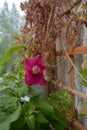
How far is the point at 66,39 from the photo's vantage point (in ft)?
3.10

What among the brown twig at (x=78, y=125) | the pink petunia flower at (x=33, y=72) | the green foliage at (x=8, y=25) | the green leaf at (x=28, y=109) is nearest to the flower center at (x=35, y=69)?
the pink petunia flower at (x=33, y=72)

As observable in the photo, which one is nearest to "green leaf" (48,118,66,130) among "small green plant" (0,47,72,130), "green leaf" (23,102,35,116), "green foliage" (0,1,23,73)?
"small green plant" (0,47,72,130)

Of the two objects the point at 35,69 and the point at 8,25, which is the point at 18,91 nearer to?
the point at 35,69

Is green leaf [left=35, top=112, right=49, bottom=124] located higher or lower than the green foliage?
lower

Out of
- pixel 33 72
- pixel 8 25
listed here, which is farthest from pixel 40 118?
pixel 8 25

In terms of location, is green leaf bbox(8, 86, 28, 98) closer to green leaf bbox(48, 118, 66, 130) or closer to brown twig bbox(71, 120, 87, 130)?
green leaf bbox(48, 118, 66, 130)

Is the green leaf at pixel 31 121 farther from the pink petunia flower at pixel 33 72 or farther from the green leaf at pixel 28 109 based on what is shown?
the pink petunia flower at pixel 33 72

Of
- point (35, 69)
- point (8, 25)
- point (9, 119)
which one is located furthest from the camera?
point (8, 25)

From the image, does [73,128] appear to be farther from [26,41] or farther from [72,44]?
[26,41]

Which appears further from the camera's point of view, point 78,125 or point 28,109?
point 78,125

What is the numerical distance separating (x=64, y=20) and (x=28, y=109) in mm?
406

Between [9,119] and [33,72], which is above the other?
[33,72]

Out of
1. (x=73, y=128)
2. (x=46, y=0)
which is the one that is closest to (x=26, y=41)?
(x=46, y=0)

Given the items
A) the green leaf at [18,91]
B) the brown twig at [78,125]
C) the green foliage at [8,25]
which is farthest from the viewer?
the green foliage at [8,25]
